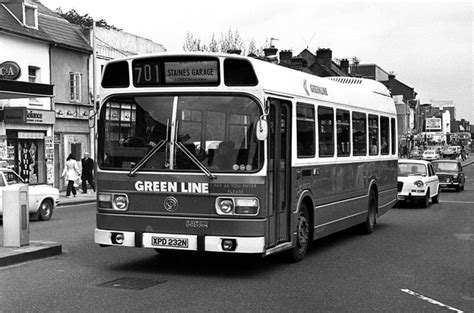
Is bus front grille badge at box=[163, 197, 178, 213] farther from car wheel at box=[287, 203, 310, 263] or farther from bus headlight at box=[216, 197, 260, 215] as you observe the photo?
car wheel at box=[287, 203, 310, 263]

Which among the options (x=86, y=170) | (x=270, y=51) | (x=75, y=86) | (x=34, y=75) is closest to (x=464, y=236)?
(x=86, y=170)

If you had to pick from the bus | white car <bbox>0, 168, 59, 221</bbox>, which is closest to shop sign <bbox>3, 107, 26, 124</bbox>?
white car <bbox>0, 168, 59, 221</bbox>

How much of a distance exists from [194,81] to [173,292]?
278cm

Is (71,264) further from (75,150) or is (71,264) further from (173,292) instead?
(75,150)

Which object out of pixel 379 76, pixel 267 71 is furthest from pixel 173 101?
pixel 379 76

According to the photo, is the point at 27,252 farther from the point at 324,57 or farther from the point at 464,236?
the point at 324,57

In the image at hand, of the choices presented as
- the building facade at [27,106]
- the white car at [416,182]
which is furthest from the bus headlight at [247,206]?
the building facade at [27,106]

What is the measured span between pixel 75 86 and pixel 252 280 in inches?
1035

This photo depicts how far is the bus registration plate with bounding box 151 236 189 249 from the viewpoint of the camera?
29.7ft

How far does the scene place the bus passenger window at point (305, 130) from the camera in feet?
34.0

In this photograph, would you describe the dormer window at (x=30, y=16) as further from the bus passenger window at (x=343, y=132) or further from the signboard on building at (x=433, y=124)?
the signboard on building at (x=433, y=124)

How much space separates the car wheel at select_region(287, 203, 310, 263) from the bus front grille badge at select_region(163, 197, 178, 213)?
82.4 inches

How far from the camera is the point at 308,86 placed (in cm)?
1093

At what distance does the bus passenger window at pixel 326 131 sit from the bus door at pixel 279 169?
1.39 metres
